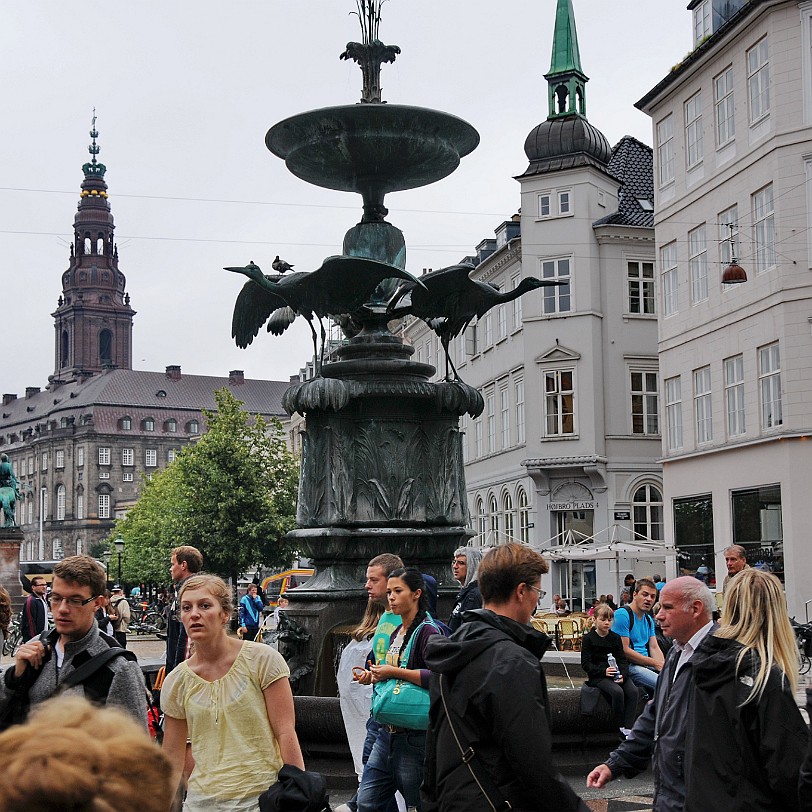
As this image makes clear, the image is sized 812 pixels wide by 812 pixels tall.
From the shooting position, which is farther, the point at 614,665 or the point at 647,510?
the point at 647,510

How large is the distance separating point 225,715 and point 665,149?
106ft

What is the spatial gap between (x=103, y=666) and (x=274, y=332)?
21.8ft

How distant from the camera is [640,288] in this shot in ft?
142

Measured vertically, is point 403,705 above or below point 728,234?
below

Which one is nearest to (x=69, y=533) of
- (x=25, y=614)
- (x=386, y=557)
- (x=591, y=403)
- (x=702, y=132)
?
(x=591, y=403)

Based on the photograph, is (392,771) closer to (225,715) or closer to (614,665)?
(225,715)

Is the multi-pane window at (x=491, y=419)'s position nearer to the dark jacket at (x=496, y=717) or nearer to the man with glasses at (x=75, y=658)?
the man with glasses at (x=75, y=658)

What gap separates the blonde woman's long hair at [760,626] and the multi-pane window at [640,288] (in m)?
38.9

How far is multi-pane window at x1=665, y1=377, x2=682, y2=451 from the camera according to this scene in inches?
1352

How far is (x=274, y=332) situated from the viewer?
11.3 metres

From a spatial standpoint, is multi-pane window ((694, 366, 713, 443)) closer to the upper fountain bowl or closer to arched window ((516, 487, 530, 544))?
arched window ((516, 487, 530, 544))

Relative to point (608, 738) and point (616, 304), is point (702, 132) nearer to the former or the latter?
point (616, 304)

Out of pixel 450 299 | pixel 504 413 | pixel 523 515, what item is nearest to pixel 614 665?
pixel 450 299

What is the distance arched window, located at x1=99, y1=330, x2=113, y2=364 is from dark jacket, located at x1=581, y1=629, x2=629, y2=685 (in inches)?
6490
